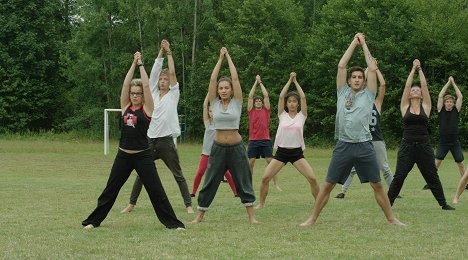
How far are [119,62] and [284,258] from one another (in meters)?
51.9

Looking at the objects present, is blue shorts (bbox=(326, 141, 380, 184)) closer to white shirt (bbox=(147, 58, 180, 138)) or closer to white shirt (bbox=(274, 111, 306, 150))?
white shirt (bbox=(274, 111, 306, 150))

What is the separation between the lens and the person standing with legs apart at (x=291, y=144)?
1240cm

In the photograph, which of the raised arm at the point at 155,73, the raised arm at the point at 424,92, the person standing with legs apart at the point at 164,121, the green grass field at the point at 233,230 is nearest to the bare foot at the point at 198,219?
the green grass field at the point at 233,230

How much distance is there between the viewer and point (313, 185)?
12328 millimetres

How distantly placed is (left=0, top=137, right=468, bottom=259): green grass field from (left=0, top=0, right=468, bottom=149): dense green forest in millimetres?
33174

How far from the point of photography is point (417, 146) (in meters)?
12.6

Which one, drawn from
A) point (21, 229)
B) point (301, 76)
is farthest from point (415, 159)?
point (301, 76)

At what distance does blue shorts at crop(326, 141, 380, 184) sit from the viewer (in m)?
10.5

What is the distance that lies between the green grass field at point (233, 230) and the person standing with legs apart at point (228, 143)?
21.3 inches

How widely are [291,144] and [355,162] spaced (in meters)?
2.17

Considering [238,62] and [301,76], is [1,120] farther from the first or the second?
[301,76]

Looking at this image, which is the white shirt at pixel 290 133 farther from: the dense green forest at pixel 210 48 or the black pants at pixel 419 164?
the dense green forest at pixel 210 48

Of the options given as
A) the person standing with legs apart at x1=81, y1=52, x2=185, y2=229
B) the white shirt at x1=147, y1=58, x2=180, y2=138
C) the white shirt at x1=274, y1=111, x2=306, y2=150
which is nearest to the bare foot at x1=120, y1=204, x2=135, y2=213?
the white shirt at x1=147, y1=58, x2=180, y2=138

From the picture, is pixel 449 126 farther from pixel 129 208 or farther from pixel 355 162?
pixel 129 208
